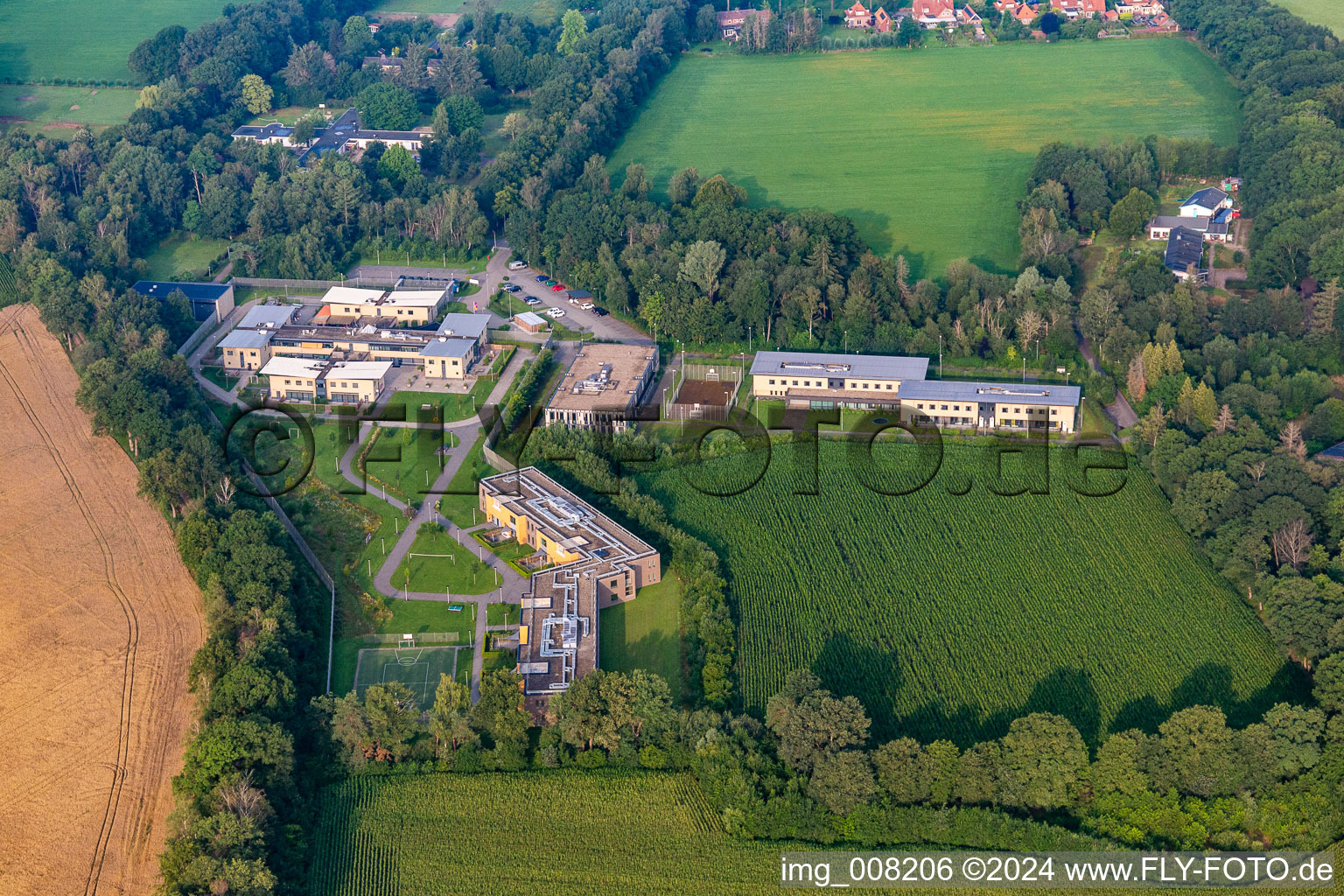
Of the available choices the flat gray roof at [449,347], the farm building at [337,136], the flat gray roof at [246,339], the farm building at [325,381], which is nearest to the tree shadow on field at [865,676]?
the flat gray roof at [449,347]

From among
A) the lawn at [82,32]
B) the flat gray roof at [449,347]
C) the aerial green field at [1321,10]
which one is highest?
the aerial green field at [1321,10]

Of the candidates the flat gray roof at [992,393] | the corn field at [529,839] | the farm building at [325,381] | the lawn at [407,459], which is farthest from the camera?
the farm building at [325,381]

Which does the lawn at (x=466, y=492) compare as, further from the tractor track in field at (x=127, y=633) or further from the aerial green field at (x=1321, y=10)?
the aerial green field at (x=1321, y=10)

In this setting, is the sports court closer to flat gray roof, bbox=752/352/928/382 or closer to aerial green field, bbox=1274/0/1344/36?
flat gray roof, bbox=752/352/928/382

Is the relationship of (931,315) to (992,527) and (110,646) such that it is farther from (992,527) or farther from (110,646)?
(110,646)

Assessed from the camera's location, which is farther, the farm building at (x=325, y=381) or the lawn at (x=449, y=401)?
the farm building at (x=325, y=381)
